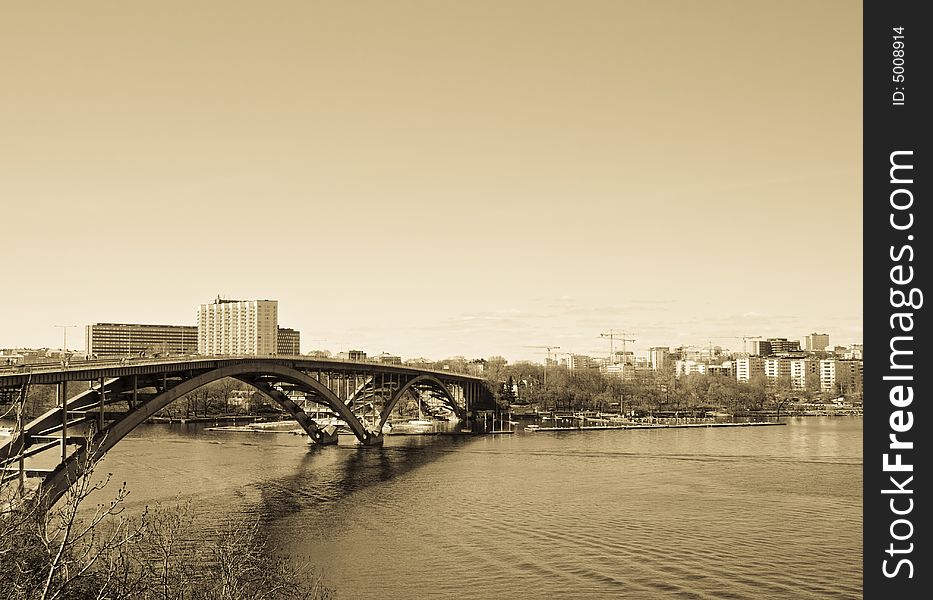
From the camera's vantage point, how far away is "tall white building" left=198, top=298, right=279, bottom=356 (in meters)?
153

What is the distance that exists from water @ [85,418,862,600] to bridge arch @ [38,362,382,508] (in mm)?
2487

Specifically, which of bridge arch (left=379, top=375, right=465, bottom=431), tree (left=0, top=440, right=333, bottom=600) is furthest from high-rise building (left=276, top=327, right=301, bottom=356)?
tree (left=0, top=440, right=333, bottom=600)

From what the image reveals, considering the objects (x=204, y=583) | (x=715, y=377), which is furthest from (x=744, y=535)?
A: (x=715, y=377)

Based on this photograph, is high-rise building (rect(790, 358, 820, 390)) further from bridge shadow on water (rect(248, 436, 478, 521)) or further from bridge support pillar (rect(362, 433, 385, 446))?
bridge support pillar (rect(362, 433, 385, 446))

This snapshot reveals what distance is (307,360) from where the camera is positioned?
54438mm

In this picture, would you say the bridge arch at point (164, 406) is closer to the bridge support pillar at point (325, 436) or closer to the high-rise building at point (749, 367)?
the bridge support pillar at point (325, 436)

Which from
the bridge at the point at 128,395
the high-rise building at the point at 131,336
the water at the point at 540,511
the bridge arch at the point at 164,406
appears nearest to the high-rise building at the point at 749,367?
the high-rise building at the point at 131,336

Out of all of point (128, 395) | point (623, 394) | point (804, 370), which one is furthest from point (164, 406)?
point (804, 370)

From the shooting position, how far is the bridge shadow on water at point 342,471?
39344 millimetres

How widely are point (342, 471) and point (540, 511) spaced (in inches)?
650

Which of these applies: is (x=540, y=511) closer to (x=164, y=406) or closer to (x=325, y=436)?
(x=164, y=406)

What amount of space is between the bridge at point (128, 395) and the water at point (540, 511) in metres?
3.73

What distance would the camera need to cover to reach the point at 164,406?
36.2 meters
